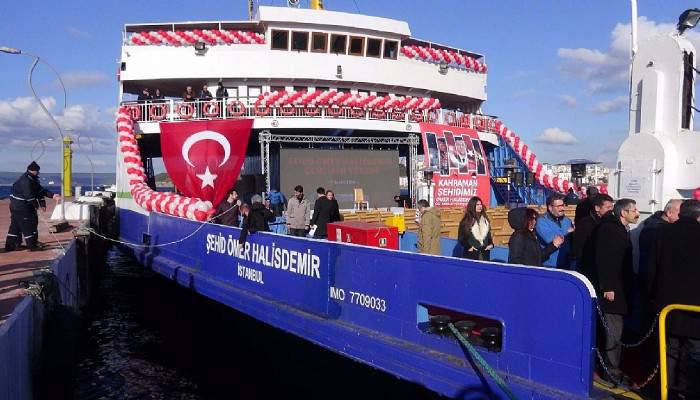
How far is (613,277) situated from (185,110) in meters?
11.5

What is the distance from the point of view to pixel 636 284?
16.7ft

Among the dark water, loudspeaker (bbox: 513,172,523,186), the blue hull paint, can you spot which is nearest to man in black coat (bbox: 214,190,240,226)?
the blue hull paint

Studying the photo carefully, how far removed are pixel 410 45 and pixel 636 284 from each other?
42.7 ft

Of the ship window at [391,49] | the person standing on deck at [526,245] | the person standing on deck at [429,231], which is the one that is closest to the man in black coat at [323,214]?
the person standing on deck at [429,231]

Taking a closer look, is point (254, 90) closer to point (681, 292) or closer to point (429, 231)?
point (429, 231)

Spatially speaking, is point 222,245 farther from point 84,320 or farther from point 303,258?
point 84,320

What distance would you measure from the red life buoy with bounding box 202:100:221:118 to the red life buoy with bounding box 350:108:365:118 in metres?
3.31

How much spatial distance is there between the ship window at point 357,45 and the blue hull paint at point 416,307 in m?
8.80

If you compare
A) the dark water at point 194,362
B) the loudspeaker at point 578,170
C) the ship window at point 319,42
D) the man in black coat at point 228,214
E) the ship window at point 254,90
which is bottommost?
the dark water at point 194,362

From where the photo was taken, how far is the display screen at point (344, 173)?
13750mm

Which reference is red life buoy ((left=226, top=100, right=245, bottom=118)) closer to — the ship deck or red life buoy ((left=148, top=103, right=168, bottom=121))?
red life buoy ((left=148, top=103, right=168, bottom=121))

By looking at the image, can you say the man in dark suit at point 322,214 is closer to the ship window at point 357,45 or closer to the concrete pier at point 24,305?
the concrete pier at point 24,305

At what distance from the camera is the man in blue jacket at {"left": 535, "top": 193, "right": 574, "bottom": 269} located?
5.94 m

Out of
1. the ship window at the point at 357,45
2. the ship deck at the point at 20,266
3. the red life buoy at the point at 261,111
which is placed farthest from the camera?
the ship window at the point at 357,45
